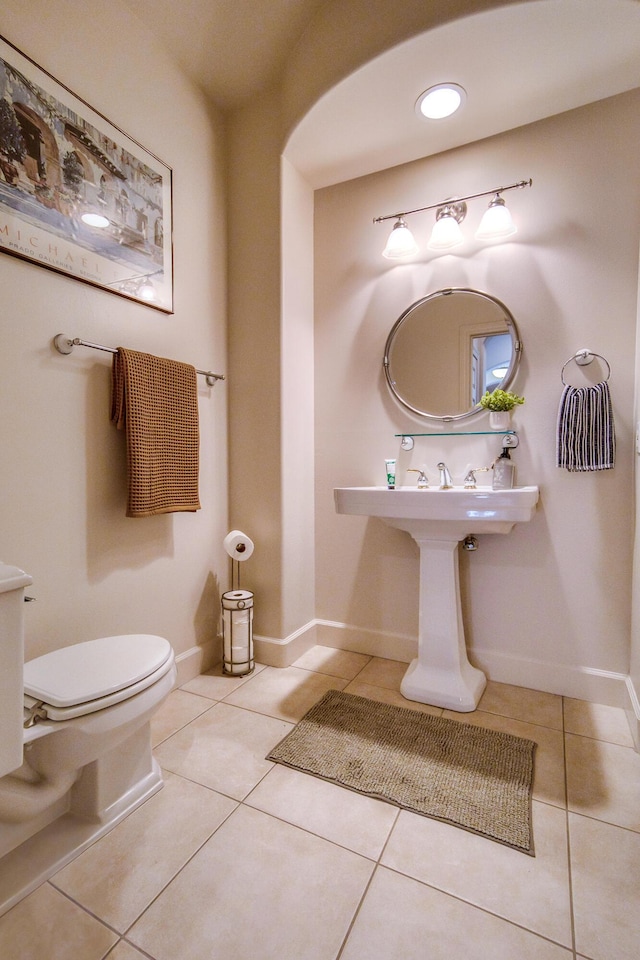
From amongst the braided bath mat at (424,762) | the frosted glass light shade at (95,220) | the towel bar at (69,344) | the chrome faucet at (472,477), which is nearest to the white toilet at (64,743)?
the braided bath mat at (424,762)

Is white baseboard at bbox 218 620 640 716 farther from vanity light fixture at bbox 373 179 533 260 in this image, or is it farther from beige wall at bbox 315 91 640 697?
vanity light fixture at bbox 373 179 533 260

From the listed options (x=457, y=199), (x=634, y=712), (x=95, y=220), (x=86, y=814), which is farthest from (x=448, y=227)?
(x=86, y=814)

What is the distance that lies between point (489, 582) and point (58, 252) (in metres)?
2.03

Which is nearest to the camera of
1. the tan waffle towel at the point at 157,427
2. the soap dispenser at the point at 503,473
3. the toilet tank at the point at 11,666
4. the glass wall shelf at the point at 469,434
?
the toilet tank at the point at 11,666

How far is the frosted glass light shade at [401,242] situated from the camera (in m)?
2.03

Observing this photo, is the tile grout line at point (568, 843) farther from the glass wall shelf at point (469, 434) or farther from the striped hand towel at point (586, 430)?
the glass wall shelf at point (469, 434)

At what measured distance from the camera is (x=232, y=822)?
121cm

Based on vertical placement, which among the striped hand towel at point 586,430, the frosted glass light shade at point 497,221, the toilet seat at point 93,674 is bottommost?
the toilet seat at point 93,674

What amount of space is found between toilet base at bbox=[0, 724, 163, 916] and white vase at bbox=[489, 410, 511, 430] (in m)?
1.66

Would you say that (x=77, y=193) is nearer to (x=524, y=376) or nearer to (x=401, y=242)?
(x=401, y=242)

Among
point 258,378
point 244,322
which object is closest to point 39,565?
point 258,378

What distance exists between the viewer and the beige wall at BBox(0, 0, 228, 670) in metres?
1.36

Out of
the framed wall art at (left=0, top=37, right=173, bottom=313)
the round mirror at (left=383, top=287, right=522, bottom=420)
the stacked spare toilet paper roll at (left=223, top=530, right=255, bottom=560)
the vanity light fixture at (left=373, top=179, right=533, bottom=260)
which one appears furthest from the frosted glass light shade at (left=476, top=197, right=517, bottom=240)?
the stacked spare toilet paper roll at (left=223, top=530, right=255, bottom=560)

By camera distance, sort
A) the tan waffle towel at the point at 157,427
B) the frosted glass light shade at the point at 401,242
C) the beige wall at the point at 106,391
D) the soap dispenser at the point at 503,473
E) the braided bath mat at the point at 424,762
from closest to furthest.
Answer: the braided bath mat at the point at 424,762, the beige wall at the point at 106,391, the tan waffle towel at the point at 157,427, the soap dispenser at the point at 503,473, the frosted glass light shade at the point at 401,242
